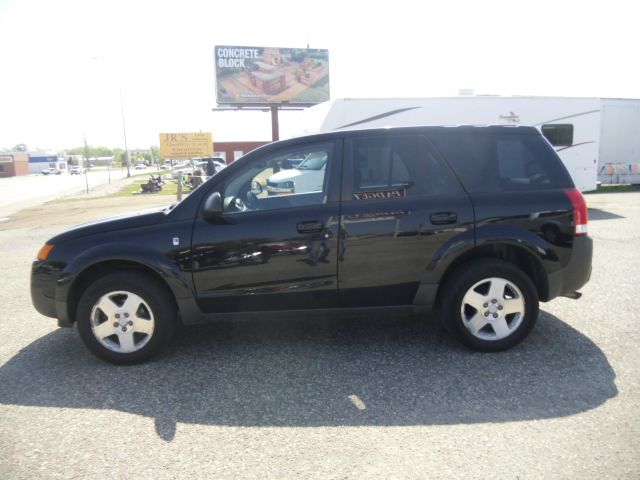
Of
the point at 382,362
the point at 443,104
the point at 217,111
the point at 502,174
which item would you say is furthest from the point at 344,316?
the point at 217,111

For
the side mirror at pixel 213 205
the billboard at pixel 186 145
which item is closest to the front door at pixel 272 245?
the side mirror at pixel 213 205

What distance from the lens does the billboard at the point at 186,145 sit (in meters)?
28.9

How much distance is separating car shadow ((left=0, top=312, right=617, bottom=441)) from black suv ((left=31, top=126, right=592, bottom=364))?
29cm

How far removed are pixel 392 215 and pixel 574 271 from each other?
1594 millimetres

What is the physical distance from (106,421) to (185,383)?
0.60m

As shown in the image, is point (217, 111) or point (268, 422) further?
point (217, 111)

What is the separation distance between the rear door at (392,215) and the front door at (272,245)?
0.12 metres

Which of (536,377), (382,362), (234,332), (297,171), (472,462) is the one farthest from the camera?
(234,332)

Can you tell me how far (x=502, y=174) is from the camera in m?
3.94

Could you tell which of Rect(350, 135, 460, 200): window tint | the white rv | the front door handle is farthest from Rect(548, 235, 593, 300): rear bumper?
the white rv

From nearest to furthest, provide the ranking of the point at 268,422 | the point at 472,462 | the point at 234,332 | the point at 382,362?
the point at 472,462
the point at 268,422
the point at 382,362
the point at 234,332

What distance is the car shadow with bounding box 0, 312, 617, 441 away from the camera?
10.1 feet

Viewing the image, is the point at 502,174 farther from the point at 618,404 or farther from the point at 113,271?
the point at 113,271

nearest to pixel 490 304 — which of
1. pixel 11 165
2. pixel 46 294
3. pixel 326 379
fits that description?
pixel 326 379
